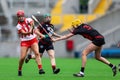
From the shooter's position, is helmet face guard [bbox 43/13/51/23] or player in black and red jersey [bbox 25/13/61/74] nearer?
helmet face guard [bbox 43/13/51/23]

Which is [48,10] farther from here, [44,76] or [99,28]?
[44,76]

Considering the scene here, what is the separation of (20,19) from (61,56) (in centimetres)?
2165

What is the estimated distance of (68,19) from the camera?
4641 centimetres

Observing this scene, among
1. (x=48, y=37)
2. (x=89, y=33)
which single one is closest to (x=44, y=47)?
(x=48, y=37)

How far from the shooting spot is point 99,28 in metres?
44.9

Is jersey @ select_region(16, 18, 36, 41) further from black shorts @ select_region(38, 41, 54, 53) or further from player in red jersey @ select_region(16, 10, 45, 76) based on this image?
black shorts @ select_region(38, 41, 54, 53)

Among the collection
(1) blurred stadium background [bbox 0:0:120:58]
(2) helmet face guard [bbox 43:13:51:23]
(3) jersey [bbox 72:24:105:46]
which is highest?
(1) blurred stadium background [bbox 0:0:120:58]

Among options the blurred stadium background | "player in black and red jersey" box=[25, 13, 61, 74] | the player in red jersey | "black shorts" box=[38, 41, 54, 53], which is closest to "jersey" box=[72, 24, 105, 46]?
the player in red jersey

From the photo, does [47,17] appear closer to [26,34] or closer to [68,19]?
[26,34]

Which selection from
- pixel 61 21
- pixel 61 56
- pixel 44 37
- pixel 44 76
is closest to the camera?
pixel 44 76

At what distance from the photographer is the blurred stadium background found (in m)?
44.0

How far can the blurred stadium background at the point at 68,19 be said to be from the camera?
144 feet

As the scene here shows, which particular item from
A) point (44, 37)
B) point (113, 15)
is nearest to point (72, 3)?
point (113, 15)

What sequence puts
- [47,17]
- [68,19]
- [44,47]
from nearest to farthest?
[47,17] < [44,47] < [68,19]
